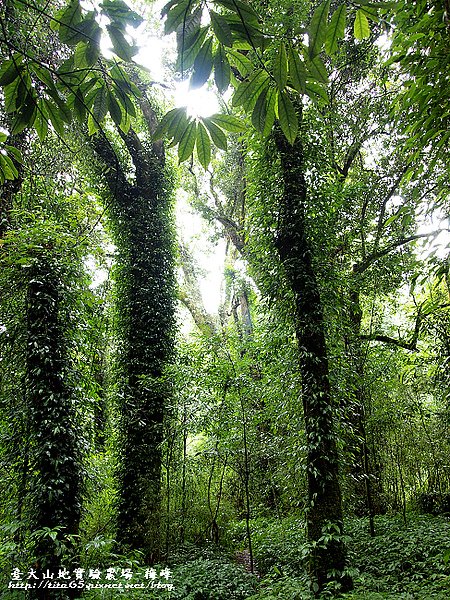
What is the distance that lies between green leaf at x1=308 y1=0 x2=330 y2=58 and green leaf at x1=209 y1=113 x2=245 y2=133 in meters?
0.22

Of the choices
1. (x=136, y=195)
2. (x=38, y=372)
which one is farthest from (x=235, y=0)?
(x=136, y=195)

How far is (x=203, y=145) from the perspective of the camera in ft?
3.36

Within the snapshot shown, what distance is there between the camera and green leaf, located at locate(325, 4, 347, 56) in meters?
0.89

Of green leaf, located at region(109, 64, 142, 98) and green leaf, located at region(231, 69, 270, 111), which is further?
green leaf, located at region(109, 64, 142, 98)

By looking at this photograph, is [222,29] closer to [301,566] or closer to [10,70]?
[10,70]

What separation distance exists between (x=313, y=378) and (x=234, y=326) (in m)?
3.86

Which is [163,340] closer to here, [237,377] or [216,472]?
[237,377]

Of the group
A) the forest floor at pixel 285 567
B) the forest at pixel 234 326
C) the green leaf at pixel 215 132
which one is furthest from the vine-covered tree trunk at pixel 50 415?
the green leaf at pixel 215 132

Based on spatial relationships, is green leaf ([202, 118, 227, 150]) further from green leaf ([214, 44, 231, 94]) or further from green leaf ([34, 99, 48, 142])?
green leaf ([34, 99, 48, 142])

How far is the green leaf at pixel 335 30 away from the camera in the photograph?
2.92ft

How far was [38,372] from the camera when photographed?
157 inches

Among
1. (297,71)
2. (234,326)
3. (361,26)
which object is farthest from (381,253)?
(297,71)

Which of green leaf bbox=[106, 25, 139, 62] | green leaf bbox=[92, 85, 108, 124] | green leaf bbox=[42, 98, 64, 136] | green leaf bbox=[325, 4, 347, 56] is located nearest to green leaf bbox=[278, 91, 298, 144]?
green leaf bbox=[325, 4, 347, 56]

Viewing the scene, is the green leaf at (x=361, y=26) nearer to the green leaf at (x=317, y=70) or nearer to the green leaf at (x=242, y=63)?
the green leaf at (x=317, y=70)
